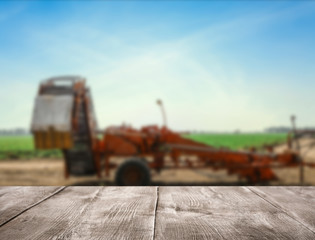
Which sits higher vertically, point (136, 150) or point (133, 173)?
point (136, 150)

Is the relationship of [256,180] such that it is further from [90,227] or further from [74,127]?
[90,227]

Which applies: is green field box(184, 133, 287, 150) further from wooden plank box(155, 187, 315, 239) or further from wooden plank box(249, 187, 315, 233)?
wooden plank box(155, 187, 315, 239)

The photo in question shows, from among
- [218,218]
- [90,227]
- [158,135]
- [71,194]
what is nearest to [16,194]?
[71,194]

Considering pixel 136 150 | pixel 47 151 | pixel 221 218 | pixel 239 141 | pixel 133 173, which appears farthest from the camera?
pixel 239 141

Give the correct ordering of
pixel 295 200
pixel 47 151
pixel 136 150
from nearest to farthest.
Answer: pixel 295 200 → pixel 136 150 → pixel 47 151

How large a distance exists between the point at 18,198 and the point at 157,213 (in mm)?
634

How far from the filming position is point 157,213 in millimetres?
1079

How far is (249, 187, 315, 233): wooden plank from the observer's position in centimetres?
104

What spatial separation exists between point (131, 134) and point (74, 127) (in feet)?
4.65

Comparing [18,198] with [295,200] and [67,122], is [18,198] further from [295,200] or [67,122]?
[67,122]

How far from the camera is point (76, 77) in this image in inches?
300

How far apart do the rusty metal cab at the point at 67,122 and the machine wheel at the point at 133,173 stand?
1.28 m

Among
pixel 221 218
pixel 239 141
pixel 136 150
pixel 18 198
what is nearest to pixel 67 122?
pixel 136 150

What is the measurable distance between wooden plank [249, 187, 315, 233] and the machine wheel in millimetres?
5692
